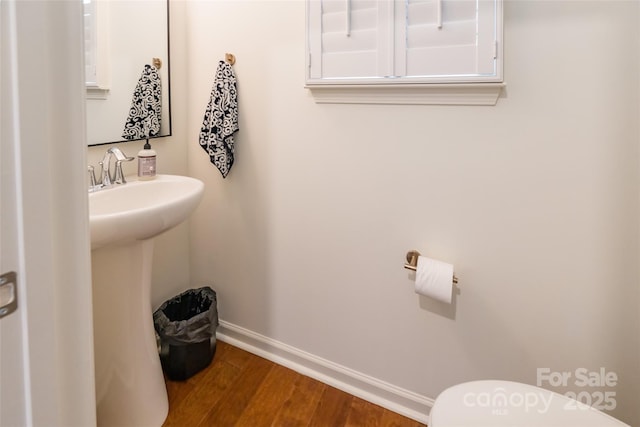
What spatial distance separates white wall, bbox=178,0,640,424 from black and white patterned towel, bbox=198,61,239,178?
56 mm

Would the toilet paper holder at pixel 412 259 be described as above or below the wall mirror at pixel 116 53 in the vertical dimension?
below

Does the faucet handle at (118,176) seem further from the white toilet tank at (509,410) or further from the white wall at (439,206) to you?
the white toilet tank at (509,410)

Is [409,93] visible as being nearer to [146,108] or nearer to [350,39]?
[350,39]

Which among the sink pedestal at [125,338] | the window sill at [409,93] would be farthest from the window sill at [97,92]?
the window sill at [409,93]

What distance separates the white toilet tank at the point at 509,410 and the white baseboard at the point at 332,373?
565 mm

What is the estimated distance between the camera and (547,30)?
1.12 m

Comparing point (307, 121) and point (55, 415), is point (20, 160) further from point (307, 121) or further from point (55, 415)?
point (307, 121)

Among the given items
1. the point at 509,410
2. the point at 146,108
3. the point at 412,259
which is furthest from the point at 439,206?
the point at 146,108

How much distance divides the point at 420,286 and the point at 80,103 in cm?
112

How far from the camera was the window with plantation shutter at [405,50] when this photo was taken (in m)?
1.16

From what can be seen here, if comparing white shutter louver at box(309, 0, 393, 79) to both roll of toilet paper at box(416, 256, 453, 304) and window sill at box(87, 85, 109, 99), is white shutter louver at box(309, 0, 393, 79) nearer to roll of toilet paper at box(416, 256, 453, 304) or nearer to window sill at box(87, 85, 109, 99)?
roll of toilet paper at box(416, 256, 453, 304)

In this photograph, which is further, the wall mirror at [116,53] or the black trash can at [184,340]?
the black trash can at [184,340]

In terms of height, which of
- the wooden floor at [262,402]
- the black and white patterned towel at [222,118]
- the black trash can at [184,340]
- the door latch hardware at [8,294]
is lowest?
the wooden floor at [262,402]

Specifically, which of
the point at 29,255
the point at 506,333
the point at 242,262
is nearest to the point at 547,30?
the point at 506,333
